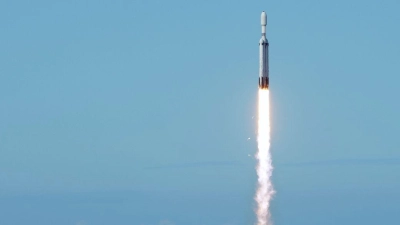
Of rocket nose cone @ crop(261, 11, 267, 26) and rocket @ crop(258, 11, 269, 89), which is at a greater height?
rocket nose cone @ crop(261, 11, 267, 26)

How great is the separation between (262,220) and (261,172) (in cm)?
401

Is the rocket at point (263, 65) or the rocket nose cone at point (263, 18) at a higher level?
the rocket nose cone at point (263, 18)

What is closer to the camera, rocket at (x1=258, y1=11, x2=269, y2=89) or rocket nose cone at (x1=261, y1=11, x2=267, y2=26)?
rocket at (x1=258, y1=11, x2=269, y2=89)

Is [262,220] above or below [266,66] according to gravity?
below

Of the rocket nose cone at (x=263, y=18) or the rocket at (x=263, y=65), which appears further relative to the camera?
the rocket nose cone at (x=263, y=18)

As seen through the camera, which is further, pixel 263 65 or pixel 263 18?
pixel 263 18

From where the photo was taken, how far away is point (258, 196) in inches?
4803

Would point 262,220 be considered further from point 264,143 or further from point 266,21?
point 266,21

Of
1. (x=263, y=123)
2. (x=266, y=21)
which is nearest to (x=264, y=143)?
(x=263, y=123)

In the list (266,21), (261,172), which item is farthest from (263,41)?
(261,172)

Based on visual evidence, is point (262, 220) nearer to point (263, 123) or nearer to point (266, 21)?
point (263, 123)

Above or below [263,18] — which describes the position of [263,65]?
below

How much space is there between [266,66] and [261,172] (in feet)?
26.5

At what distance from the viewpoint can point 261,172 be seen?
121m
